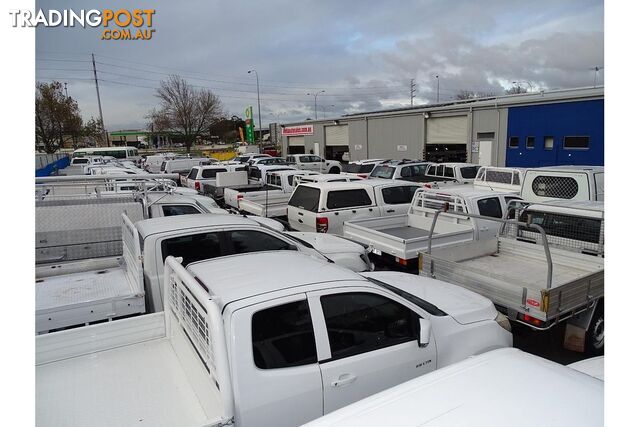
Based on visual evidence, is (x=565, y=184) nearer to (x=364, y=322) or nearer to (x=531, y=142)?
(x=364, y=322)

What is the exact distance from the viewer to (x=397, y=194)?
32.3ft

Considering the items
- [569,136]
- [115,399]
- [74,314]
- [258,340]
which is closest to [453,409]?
[258,340]

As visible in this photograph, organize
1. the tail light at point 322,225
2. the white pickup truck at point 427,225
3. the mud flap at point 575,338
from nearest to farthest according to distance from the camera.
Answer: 1. the mud flap at point 575,338
2. the white pickup truck at point 427,225
3. the tail light at point 322,225

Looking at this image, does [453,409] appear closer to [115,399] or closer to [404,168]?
[115,399]

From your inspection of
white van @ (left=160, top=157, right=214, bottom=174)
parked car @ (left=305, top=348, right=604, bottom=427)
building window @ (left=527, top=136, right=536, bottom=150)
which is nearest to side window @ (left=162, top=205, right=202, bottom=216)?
parked car @ (left=305, top=348, right=604, bottom=427)

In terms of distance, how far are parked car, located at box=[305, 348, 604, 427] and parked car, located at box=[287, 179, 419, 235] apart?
6.52m

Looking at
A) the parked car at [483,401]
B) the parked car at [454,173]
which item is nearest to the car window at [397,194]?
the parked car at [454,173]

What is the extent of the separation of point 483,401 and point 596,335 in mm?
4310

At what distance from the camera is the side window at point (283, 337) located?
261 cm

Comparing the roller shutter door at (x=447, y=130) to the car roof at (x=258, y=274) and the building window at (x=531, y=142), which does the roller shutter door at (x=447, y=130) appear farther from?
the car roof at (x=258, y=274)

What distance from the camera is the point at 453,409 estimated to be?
1872 mm

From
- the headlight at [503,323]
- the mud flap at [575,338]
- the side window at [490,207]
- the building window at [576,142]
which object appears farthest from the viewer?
the building window at [576,142]

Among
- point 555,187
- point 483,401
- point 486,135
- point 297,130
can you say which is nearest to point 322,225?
point 555,187

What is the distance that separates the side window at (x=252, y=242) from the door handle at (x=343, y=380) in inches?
113
